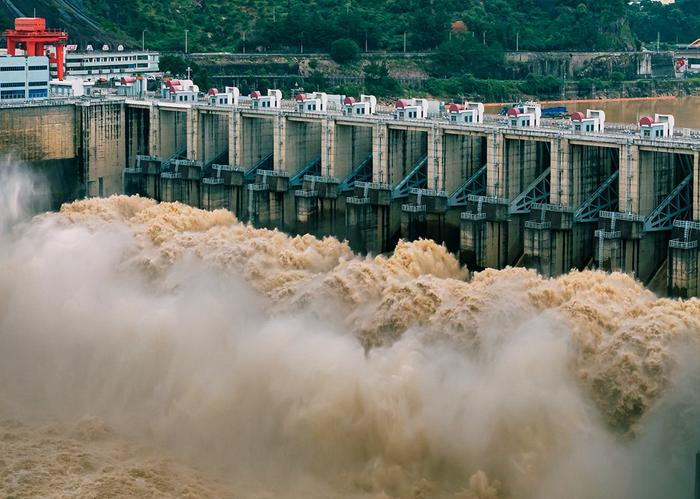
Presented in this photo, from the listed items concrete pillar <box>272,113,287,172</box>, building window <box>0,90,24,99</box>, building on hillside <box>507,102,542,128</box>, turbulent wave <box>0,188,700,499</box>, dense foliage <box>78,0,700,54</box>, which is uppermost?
dense foliage <box>78,0,700,54</box>

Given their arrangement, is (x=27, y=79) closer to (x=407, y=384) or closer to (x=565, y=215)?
(x=565, y=215)

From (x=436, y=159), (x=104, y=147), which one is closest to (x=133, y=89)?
(x=104, y=147)

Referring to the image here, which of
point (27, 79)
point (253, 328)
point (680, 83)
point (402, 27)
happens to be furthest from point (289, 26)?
point (253, 328)

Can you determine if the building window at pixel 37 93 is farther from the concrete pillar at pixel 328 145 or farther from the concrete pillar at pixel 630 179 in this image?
the concrete pillar at pixel 630 179

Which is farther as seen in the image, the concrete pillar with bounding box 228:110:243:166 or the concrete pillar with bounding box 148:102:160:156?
the concrete pillar with bounding box 148:102:160:156

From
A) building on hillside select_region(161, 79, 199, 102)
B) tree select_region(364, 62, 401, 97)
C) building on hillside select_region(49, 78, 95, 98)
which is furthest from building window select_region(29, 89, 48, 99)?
tree select_region(364, 62, 401, 97)

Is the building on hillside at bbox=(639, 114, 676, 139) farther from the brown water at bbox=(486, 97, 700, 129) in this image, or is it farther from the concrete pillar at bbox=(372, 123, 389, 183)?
the brown water at bbox=(486, 97, 700, 129)
